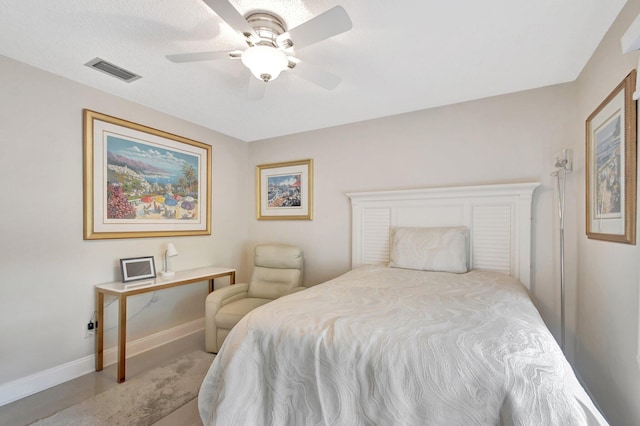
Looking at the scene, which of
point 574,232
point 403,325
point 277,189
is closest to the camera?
point 403,325

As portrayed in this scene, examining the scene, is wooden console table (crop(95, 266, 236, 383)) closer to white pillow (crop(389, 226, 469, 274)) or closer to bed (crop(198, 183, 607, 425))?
bed (crop(198, 183, 607, 425))

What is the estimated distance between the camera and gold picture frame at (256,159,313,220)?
3.48 metres

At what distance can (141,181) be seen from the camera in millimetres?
2707

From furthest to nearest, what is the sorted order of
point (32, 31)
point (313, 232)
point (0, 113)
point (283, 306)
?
point (313, 232) → point (0, 113) → point (32, 31) → point (283, 306)

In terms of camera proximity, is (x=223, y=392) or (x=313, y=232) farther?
(x=313, y=232)

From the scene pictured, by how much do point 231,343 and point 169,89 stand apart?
2.15 metres

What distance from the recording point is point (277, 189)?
3.70 metres

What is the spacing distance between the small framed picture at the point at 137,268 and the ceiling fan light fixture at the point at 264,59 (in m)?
2.03

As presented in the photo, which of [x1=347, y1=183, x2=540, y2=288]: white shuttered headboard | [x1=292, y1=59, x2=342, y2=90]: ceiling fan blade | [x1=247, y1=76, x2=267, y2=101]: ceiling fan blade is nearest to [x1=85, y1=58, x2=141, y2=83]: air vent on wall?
[x1=247, y1=76, x2=267, y2=101]: ceiling fan blade

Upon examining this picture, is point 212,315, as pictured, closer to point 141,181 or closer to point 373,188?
point 141,181

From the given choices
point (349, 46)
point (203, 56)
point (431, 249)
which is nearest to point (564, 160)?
point (431, 249)

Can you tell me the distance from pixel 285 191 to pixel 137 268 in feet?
5.91

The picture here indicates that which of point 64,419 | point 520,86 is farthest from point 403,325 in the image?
point 520,86

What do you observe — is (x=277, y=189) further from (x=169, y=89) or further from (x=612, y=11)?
(x=612, y=11)
